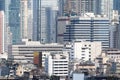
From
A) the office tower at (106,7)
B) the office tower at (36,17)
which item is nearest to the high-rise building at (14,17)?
the office tower at (36,17)

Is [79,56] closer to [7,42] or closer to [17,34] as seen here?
[7,42]

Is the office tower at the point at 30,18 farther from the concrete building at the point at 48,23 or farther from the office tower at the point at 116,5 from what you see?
the office tower at the point at 116,5

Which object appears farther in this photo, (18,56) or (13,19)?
(13,19)

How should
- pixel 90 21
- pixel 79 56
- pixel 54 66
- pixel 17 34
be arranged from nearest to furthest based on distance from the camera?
pixel 54 66 < pixel 79 56 < pixel 90 21 < pixel 17 34

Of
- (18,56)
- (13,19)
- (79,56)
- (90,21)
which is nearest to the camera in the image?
(79,56)

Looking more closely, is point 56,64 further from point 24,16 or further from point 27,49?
point 24,16

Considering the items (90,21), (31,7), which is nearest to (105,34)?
(90,21)

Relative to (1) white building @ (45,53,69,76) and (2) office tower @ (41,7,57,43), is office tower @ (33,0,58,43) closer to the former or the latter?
(2) office tower @ (41,7,57,43)
